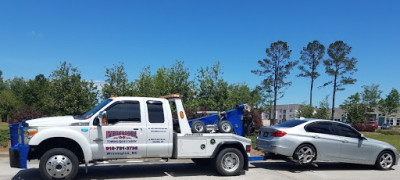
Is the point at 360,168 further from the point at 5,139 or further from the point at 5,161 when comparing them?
the point at 5,139

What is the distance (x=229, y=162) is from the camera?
8.12 m

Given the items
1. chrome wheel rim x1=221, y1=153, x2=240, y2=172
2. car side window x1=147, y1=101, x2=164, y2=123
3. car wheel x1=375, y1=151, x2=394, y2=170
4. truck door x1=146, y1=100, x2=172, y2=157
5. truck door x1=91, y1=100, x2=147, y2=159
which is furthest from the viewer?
car wheel x1=375, y1=151, x2=394, y2=170

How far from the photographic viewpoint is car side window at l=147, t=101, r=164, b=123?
7465 millimetres

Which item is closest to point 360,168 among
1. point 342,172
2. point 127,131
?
point 342,172

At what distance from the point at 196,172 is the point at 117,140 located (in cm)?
256

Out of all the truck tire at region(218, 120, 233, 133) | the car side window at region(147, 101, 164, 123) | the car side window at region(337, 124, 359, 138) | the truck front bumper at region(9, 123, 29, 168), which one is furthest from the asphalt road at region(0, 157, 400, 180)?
the car side window at region(147, 101, 164, 123)

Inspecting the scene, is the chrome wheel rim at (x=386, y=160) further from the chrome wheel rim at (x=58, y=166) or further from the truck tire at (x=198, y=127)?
the chrome wheel rim at (x=58, y=166)

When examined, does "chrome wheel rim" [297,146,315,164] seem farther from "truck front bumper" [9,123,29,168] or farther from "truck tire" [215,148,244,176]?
"truck front bumper" [9,123,29,168]

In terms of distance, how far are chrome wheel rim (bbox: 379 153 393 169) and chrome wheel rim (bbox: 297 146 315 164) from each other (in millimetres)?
2561

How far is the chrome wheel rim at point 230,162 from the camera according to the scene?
26.4 feet

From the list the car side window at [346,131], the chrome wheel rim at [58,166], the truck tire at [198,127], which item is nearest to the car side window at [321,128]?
the car side window at [346,131]

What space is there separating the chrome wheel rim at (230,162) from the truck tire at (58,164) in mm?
3571

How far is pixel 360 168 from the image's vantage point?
997cm

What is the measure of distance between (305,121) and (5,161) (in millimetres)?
9316
